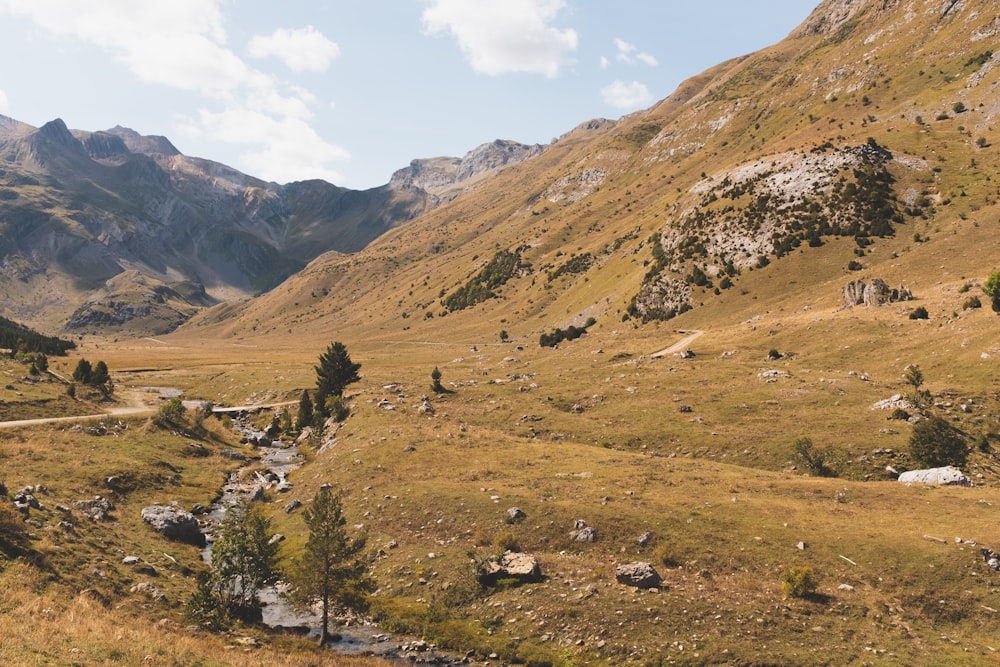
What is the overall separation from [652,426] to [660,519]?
2084cm

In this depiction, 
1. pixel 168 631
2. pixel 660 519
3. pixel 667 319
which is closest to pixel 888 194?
pixel 667 319

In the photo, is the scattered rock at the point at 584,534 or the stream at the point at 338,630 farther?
the scattered rock at the point at 584,534

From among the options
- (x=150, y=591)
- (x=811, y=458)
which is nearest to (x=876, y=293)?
(x=811, y=458)

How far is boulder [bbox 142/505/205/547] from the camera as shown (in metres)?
42.9

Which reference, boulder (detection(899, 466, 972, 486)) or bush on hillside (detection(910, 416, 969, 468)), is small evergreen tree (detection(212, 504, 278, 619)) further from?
bush on hillside (detection(910, 416, 969, 468))

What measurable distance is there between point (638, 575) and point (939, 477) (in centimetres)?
2414

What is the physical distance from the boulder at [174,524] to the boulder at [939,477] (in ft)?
177

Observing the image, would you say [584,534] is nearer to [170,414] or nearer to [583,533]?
[583,533]

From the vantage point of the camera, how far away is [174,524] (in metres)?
43.6

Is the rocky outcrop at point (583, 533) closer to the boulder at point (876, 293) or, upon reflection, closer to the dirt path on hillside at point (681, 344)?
the dirt path on hillside at point (681, 344)

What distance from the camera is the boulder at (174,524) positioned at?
42.9 metres

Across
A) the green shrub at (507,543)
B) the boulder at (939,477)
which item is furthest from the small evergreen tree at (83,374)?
the boulder at (939,477)

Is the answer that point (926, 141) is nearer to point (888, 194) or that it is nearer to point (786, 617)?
point (888, 194)

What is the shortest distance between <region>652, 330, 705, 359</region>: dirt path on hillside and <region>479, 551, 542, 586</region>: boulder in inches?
1974
